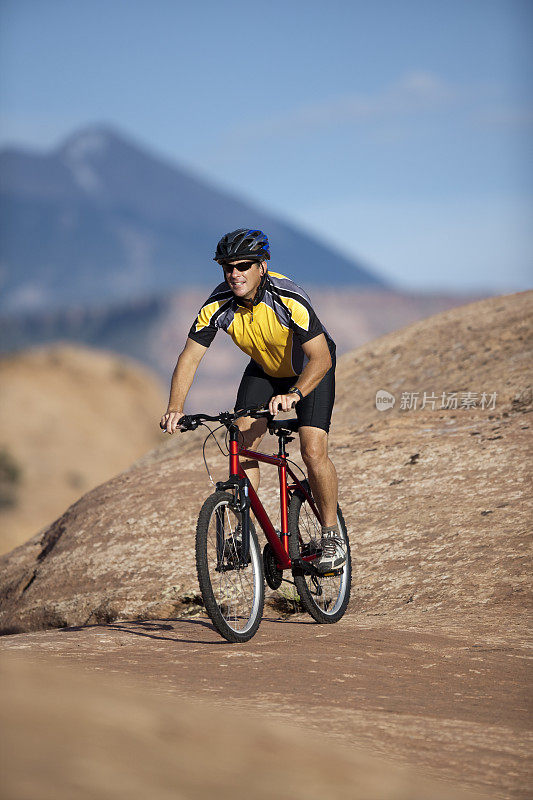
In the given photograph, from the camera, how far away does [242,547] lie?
18.8 feet

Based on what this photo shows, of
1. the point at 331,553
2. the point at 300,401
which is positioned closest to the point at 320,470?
the point at 300,401

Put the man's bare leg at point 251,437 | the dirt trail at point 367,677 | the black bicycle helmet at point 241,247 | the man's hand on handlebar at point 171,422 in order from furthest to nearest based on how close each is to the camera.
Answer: the man's bare leg at point 251,437
the black bicycle helmet at point 241,247
the man's hand on handlebar at point 171,422
the dirt trail at point 367,677

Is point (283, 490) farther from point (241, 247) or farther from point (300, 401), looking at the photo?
point (241, 247)

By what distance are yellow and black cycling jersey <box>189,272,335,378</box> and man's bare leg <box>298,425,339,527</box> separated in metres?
0.56

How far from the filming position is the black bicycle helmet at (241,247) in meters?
5.83

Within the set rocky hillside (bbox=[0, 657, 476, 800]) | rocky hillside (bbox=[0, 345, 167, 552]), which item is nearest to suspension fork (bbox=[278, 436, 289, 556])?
rocky hillside (bbox=[0, 657, 476, 800])

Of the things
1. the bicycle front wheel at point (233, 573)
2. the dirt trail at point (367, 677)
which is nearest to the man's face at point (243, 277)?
the bicycle front wheel at point (233, 573)

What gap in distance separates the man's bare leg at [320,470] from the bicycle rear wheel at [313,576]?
16 cm

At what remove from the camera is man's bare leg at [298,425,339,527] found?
6.25 metres

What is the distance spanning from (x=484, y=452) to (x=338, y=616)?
3.04 m

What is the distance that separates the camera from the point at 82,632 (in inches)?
246

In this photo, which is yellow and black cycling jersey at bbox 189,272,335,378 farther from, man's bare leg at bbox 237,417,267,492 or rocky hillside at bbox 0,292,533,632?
rocky hillside at bbox 0,292,533,632

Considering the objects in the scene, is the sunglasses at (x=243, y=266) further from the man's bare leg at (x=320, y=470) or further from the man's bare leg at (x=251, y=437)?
the man's bare leg at (x=320, y=470)

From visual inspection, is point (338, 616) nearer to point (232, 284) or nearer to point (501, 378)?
point (232, 284)
